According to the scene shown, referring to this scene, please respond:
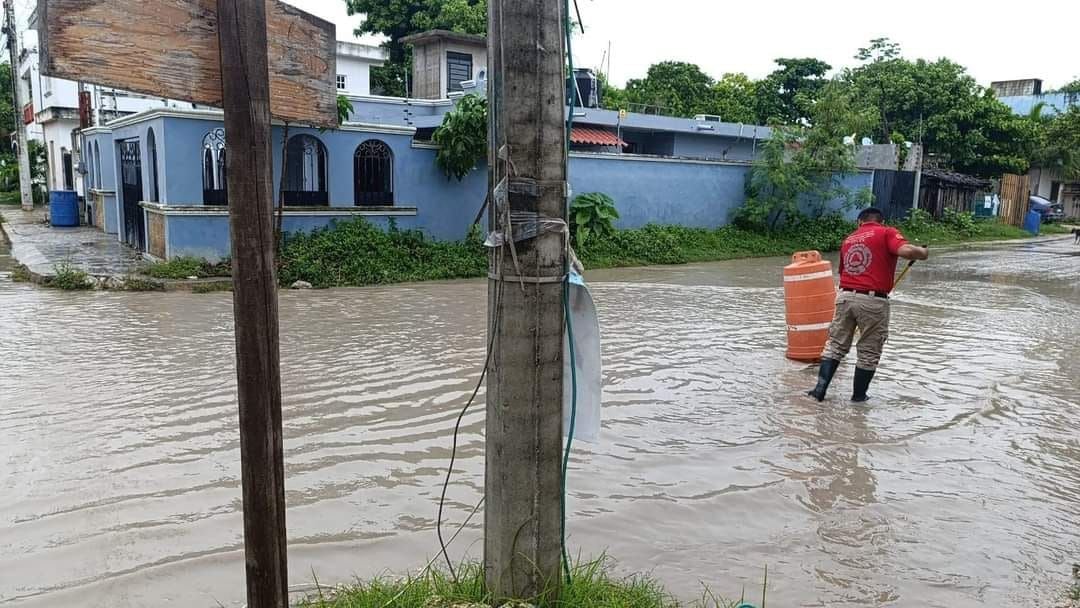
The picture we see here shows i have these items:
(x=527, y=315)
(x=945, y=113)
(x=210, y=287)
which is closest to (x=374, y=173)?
(x=210, y=287)

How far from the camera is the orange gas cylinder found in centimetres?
795

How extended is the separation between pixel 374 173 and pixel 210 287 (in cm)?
395

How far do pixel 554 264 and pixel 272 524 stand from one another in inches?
46.8

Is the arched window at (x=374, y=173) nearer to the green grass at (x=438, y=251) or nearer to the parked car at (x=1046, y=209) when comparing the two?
the green grass at (x=438, y=251)

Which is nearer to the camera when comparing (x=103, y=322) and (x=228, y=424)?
(x=228, y=424)

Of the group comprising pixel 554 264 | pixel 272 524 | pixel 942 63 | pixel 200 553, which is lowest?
pixel 200 553

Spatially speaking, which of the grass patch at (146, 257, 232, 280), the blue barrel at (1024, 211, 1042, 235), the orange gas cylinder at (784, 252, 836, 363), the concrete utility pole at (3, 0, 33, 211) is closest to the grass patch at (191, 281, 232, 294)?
the grass patch at (146, 257, 232, 280)

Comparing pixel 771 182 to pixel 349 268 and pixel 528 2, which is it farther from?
pixel 528 2

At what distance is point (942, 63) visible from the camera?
3253cm

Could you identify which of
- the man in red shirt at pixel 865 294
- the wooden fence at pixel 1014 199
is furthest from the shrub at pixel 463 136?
the wooden fence at pixel 1014 199

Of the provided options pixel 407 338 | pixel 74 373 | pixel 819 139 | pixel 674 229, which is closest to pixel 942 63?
pixel 819 139

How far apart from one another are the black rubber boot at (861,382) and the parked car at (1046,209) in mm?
30904

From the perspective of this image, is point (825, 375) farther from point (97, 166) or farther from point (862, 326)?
point (97, 166)

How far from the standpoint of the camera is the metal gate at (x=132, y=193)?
14.9 m
